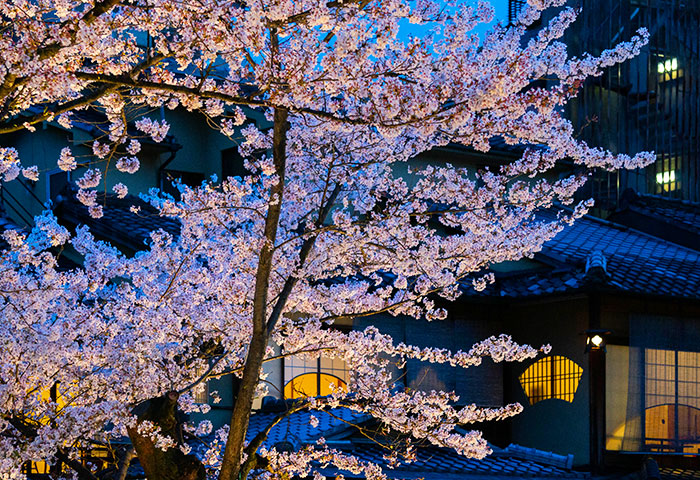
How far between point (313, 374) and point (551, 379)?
3783mm

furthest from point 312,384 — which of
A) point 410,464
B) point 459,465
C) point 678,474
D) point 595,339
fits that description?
point 678,474

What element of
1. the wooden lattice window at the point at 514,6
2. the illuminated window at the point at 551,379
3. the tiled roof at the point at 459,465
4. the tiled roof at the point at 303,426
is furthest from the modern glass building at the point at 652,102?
the tiled roof at the point at 303,426

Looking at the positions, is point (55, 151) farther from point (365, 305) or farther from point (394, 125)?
point (394, 125)

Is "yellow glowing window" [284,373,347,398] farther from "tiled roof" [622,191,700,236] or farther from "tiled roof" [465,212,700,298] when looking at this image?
"tiled roof" [622,191,700,236]

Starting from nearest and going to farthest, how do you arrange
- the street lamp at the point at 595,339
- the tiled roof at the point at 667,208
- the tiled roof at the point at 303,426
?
the tiled roof at the point at 303,426, the street lamp at the point at 595,339, the tiled roof at the point at 667,208

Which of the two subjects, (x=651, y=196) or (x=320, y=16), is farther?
(x=651, y=196)

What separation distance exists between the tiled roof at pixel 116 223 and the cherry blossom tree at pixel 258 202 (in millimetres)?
3027

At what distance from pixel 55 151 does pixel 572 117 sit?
44.4 feet

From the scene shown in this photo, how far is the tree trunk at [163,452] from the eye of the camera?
657 cm

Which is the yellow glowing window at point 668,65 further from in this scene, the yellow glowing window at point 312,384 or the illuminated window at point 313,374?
the yellow glowing window at point 312,384

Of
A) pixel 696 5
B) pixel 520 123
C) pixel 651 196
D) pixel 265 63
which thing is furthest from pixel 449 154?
pixel 265 63

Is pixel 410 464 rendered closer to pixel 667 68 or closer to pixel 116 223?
pixel 116 223

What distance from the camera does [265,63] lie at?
5418 mm

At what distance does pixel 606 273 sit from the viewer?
42.3 ft
